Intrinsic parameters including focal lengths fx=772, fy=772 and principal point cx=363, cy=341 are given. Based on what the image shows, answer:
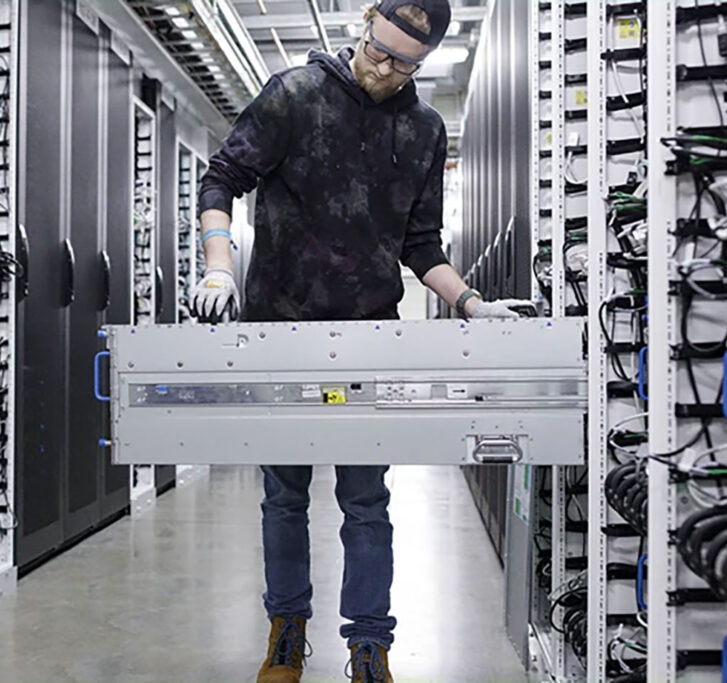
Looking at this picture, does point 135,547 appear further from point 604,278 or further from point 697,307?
point 697,307

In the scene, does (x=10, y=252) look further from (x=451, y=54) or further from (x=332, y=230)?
(x=451, y=54)

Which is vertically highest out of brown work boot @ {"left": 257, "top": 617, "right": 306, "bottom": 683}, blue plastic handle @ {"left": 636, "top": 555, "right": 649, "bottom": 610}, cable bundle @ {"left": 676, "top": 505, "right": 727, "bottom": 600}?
cable bundle @ {"left": 676, "top": 505, "right": 727, "bottom": 600}

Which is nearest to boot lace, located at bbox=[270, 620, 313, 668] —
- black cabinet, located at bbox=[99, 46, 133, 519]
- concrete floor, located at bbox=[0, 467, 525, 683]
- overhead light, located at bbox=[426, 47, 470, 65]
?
concrete floor, located at bbox=[0, 467, 525, 683]

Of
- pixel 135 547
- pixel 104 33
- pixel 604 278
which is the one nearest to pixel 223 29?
pixel 104 33

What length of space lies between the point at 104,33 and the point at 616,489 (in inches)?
146

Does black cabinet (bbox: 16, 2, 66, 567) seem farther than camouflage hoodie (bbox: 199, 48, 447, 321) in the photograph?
Yes

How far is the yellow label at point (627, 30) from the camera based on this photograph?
1917mm

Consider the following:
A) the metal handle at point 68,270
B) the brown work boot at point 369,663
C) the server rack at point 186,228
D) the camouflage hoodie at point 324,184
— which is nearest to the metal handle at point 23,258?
the metal handle at point 68,270

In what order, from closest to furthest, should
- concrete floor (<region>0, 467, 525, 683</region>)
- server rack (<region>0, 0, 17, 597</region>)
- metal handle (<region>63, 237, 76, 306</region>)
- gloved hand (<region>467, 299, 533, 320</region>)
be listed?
gloved hand (<region>467, 299, 533, 320</region>)
concrete floor (<region>0, 467, 525, 683</region>)
server rack (<region>0, 0, 17, 597</region>)
metal handle (<region>63, 237, 76, 306</region>)

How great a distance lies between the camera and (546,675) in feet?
7.40

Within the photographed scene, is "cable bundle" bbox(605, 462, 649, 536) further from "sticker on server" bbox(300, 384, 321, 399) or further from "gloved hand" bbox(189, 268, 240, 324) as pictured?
"gloved hand" bbox(189, 268, 240, 324)

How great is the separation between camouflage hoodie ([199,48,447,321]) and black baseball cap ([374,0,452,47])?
0.21 meters

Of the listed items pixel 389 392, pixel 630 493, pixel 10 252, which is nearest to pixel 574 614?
pixel 630 493

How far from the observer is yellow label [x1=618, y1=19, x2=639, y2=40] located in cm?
192
